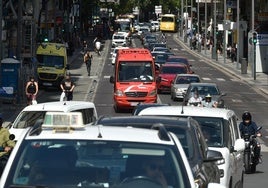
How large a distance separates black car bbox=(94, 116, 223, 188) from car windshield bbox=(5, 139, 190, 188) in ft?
4.69

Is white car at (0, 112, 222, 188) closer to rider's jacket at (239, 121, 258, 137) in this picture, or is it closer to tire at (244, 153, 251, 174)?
tire at (244, 153, 251, 174)

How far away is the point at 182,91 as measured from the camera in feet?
145

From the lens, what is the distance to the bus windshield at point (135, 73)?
38.6 metres

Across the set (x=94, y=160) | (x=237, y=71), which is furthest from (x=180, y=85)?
(x=94, y=160)

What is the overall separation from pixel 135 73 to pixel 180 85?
252 inches

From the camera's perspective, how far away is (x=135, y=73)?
38.7 metres

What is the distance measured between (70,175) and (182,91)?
36304 mm

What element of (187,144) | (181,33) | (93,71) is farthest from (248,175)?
(181,33)

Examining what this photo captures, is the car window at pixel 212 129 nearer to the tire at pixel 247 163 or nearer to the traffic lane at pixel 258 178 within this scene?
the traffic lane at pixel 258 178

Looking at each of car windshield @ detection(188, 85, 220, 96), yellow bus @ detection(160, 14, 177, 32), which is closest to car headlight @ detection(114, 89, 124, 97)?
car windshield @ detection(188, 85, 220, 96)

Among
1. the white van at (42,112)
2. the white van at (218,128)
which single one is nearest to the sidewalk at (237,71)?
the white van at (42,112)

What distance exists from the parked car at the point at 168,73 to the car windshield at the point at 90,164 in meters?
40.8

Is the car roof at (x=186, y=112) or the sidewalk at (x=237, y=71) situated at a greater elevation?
the car roof at (x=186, y=112)

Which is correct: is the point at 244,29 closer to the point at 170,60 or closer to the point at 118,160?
the point at 170,60
